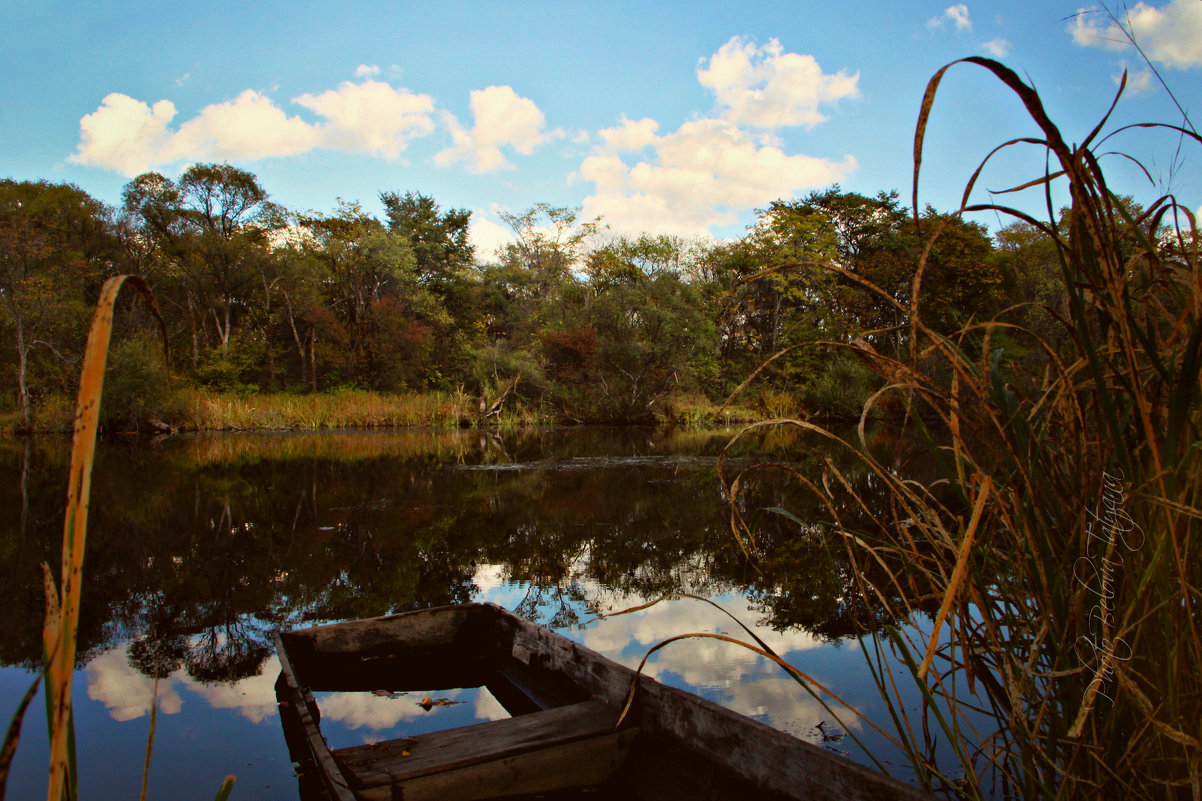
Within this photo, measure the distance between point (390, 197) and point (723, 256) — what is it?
14.4 meters

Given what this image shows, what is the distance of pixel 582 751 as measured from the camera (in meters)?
2.46

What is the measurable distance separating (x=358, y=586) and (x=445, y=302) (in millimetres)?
24304

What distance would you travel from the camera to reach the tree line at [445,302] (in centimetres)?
2116

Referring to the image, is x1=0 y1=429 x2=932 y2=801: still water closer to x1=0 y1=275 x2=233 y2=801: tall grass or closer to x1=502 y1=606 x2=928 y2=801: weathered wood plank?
x1=0 y1=275 x2=233 y2=801: tall grass

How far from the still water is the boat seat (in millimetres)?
513

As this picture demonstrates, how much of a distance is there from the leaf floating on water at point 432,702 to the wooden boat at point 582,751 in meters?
0.20

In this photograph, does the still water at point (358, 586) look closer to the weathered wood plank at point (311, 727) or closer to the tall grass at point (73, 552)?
the tall grass at point (73, 552)

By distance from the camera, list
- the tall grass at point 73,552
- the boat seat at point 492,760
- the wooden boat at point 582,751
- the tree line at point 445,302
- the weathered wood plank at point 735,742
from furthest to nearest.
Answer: the tree line at point 445,302, the boat seat at point 492,760, the wooden boat at point 582,751, the weathered wood plank at point 735,742, the tall grass at point 73,552

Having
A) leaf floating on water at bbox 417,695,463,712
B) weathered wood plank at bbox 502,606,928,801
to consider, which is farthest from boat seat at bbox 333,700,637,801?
leaf floating on water at bbox 417,695,463,712

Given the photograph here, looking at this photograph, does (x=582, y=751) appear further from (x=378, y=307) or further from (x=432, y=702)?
(x=378, y=307)

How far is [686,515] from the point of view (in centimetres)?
772

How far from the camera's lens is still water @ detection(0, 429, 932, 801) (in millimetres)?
3104

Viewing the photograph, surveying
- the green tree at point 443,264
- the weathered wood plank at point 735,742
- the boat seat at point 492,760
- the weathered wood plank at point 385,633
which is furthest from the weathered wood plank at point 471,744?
the green tree at point 443,264

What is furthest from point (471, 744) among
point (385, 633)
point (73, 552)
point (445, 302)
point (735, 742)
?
point (445, 302)
